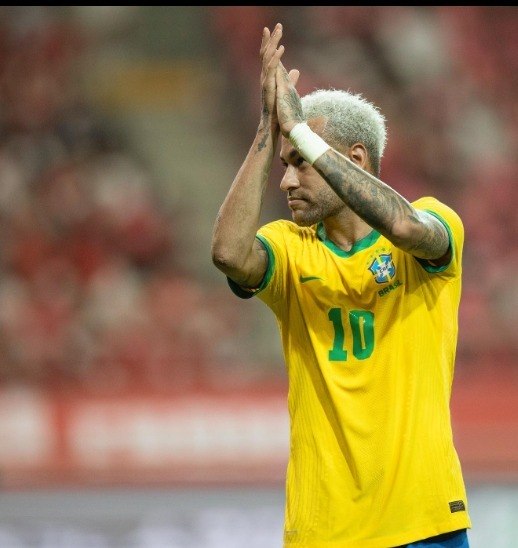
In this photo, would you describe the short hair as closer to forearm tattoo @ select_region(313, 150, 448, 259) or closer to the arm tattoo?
the arm tattoo

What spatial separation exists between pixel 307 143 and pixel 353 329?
55 centimetres

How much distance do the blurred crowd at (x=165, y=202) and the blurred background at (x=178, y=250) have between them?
18 millimetres

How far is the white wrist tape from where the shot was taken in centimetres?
297

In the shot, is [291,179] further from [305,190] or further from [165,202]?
[165,202]

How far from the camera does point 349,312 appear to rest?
10.4 feet

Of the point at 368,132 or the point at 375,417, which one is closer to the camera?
the point at 375,417

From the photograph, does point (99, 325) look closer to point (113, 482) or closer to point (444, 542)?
point (113, 482)

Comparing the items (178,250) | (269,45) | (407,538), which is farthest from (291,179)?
(178,250)

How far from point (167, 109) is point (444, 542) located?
24.5 feet

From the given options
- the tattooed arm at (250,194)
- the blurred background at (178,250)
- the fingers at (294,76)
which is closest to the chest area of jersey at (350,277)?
the tattooed arm at (250,194)

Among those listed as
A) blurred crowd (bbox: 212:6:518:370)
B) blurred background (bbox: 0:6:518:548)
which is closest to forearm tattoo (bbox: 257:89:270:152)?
blurred background (bbox: 0:6:518:548)

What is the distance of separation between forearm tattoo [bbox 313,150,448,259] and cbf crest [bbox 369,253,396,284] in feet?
0.65

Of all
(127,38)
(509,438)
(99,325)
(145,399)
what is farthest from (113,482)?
(127,38)

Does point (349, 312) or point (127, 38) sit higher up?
point (127, 38)
